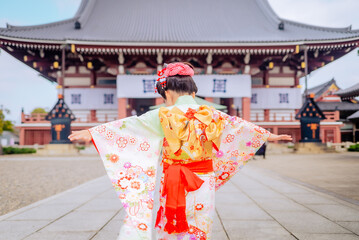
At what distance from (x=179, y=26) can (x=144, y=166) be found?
16.0 meters

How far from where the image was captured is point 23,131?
52.7 ft

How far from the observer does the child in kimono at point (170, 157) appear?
1713mm

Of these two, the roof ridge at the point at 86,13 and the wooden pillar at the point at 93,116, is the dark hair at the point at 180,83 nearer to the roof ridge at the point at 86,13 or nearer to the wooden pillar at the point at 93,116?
the wooden pillar at the point at 93,116

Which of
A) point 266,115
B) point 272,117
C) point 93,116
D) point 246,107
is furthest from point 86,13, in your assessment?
point 272,117

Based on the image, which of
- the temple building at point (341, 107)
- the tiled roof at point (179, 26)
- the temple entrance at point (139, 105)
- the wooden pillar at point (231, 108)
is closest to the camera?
the tiled roof at point (179, 26)

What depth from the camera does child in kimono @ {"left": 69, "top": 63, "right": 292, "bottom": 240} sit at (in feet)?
5.62

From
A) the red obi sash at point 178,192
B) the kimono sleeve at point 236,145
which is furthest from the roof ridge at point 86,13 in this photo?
the red obi sash at point 178,192

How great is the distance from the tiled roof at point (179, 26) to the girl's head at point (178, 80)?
1224 cm

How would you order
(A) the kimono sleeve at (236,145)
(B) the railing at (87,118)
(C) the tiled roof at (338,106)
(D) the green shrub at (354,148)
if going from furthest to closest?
(C) the tiled roof at (338,106), (B) the railing at (87,118), (D) the green shrub at (354,148), (A) the kimono sleeve at (236,145)

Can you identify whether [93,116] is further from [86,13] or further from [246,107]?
[246,107]

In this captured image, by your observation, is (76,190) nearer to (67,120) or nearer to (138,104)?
(67,120)

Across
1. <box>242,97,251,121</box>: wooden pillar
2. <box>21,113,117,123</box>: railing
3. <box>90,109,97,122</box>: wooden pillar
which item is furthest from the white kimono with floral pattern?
<box>90,109,97,122</box>: wooden pillar

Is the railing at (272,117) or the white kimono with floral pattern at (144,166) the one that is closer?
the white kimono with floral pattern at (144,166)

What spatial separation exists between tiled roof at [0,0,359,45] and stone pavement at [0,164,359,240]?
1055 centimetres
